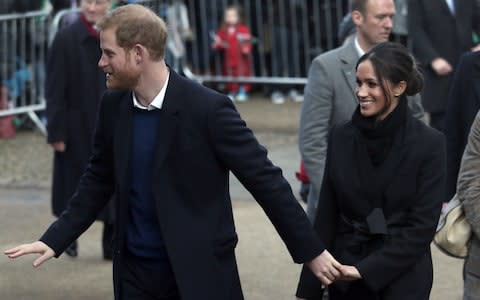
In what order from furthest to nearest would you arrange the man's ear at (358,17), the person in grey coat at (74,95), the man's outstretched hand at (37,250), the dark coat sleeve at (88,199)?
the person in grey coat at (74,95), the man's ear at (358,17), the dark coat sleeve at (88,199), the man's outstretched hand at (37,250)

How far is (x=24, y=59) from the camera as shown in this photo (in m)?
13.3

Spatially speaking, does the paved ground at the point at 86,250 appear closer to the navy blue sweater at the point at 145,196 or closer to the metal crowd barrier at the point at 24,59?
the metal crowd barrier at the point at 24,59

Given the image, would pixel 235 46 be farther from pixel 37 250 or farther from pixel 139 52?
pixel 139 52

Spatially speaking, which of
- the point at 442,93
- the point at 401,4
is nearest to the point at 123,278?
the point at 442,93

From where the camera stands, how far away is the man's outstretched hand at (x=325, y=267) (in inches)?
175

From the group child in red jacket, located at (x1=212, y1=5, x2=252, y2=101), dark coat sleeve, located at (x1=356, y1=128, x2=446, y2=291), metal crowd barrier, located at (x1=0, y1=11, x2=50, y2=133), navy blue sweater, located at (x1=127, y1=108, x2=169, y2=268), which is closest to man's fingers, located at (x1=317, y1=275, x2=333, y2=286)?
dark coat sleeve, located at (x1=356, y1=128, x2=446, y2=291)

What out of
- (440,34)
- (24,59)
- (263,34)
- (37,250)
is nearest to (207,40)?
(263,34)

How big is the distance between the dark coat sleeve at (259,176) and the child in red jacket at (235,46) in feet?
31.4

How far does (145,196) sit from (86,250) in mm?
3977

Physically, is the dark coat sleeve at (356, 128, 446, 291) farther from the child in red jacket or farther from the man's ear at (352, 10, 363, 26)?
the child in red jacket

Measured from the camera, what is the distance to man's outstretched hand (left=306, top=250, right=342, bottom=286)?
4434 mm

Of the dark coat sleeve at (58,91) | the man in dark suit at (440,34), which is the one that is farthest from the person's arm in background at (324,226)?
the man in dark suit at (440,34)

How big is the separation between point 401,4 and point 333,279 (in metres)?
7.60

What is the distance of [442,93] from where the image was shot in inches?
Answer: 350
